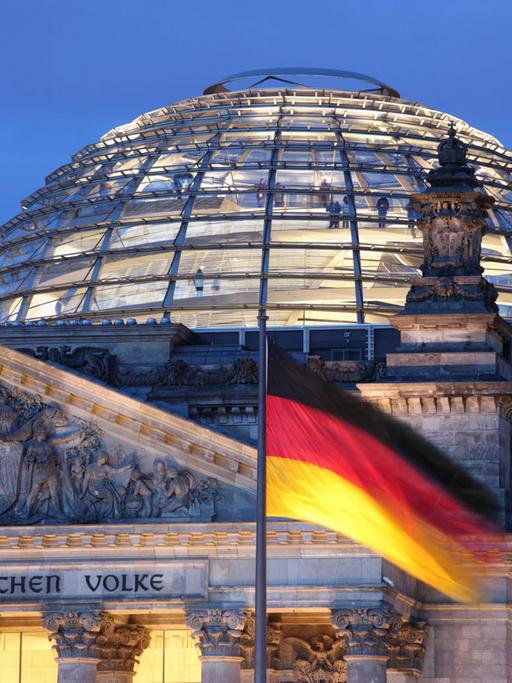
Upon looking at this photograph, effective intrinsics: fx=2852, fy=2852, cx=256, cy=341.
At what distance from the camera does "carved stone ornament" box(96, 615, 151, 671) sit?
83188 millimetres

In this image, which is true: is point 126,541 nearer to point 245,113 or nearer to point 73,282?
point 73,282

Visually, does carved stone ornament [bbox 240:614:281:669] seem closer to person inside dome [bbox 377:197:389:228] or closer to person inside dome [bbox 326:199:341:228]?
person inside dome [bbox 326:199:341:228]

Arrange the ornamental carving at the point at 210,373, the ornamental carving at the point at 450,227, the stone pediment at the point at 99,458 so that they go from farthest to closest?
1. the ornamental carving at the point at 210,373
2. the ornamental carving at the point at 450,227
3. the stone pediment at the point at 99,458

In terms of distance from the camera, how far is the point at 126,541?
8075 centimetres

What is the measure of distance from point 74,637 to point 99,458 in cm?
517

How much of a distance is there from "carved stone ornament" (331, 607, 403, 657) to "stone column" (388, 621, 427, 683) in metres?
3.15

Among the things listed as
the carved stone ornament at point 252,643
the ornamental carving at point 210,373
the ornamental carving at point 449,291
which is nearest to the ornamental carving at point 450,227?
the ornamental carving at point 449,291

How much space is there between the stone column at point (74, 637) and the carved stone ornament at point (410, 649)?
28.7ft

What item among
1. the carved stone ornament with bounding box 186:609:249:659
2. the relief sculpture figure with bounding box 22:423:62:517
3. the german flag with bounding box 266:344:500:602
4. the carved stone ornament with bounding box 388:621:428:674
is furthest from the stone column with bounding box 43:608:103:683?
the carved stone ornament with bounding box 388:621:428:674

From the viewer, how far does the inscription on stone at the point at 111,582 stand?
80625 mm

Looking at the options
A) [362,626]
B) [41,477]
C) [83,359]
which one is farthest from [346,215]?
[362,626]

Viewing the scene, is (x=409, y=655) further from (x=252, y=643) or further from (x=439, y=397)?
(x=439, y=397)

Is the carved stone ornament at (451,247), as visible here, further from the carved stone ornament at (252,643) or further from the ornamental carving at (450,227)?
the carved stone ornament at (252,643)

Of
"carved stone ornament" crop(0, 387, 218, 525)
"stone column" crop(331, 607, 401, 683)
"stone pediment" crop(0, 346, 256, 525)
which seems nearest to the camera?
"stone column" crop(331, 607, 401, 683)
